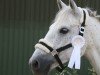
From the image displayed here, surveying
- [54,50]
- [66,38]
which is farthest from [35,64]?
[66,38]

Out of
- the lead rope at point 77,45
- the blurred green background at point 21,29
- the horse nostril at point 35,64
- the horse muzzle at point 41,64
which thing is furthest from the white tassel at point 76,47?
the blurred green background at point 21,29

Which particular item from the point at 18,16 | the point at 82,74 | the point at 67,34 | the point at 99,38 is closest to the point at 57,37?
the point at 67,34

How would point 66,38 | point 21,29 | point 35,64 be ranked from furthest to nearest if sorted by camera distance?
point 21,29
point 66,38
point 35,64

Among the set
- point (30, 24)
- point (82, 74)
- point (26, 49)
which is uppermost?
point (30, 24)

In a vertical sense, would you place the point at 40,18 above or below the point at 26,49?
above

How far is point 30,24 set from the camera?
9.37 meters

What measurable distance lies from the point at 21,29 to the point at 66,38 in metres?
5.84

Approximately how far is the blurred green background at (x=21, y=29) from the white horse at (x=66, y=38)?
17.6ft

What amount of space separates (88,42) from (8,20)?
19.7 ft

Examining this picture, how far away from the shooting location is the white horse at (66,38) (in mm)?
3611

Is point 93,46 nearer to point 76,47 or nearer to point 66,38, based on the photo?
point 76,47

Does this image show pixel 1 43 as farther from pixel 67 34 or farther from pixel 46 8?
pixel 67 34

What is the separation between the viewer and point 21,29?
946 cm

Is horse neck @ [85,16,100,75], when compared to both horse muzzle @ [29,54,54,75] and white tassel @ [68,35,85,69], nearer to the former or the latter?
white tassel @ [68,35,85,69]
